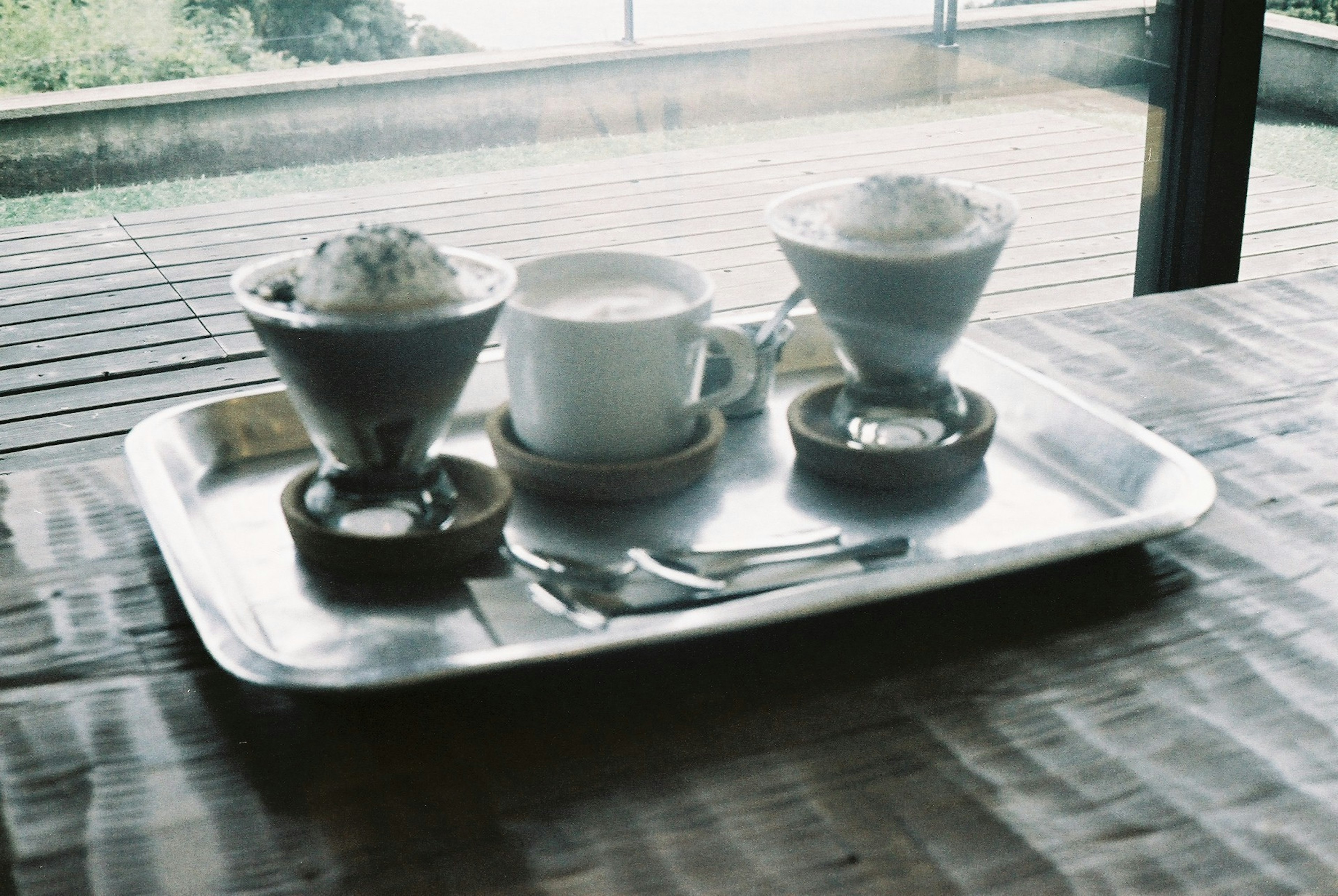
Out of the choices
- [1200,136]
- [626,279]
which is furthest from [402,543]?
[1200,136]

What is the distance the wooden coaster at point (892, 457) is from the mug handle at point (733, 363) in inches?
1.8

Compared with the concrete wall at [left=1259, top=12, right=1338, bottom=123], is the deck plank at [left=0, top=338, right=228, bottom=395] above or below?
below

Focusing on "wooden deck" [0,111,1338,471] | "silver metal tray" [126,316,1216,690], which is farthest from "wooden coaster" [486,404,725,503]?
"wooden deck" [0,111,1338,471]

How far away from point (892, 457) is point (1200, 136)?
1003mm

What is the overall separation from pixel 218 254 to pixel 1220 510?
1.51 meters

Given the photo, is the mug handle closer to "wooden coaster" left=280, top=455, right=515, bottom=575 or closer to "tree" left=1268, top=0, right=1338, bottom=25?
"wooden coaster" left=280, top=455, right=515, bottom=575

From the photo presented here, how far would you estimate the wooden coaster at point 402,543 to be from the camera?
472mm

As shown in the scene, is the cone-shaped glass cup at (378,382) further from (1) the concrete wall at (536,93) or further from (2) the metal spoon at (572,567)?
(1) the concrete wall at (536,93)

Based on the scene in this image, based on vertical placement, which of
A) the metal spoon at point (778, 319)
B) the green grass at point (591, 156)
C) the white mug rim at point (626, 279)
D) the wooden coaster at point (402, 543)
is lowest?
the green grass at point (591, 156)

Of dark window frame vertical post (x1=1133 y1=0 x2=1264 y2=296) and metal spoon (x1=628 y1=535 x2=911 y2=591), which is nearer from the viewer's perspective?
metal spoon (x1=628 y1=535 x2=911 y2=591)

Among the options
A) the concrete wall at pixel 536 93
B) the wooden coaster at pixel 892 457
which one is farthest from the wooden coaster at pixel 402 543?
the concrete wall at pixel 536 93

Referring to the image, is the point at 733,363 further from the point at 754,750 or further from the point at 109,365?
the point at 109,365

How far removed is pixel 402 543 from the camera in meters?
0.47

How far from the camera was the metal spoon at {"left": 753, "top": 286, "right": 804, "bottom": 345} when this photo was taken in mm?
594
